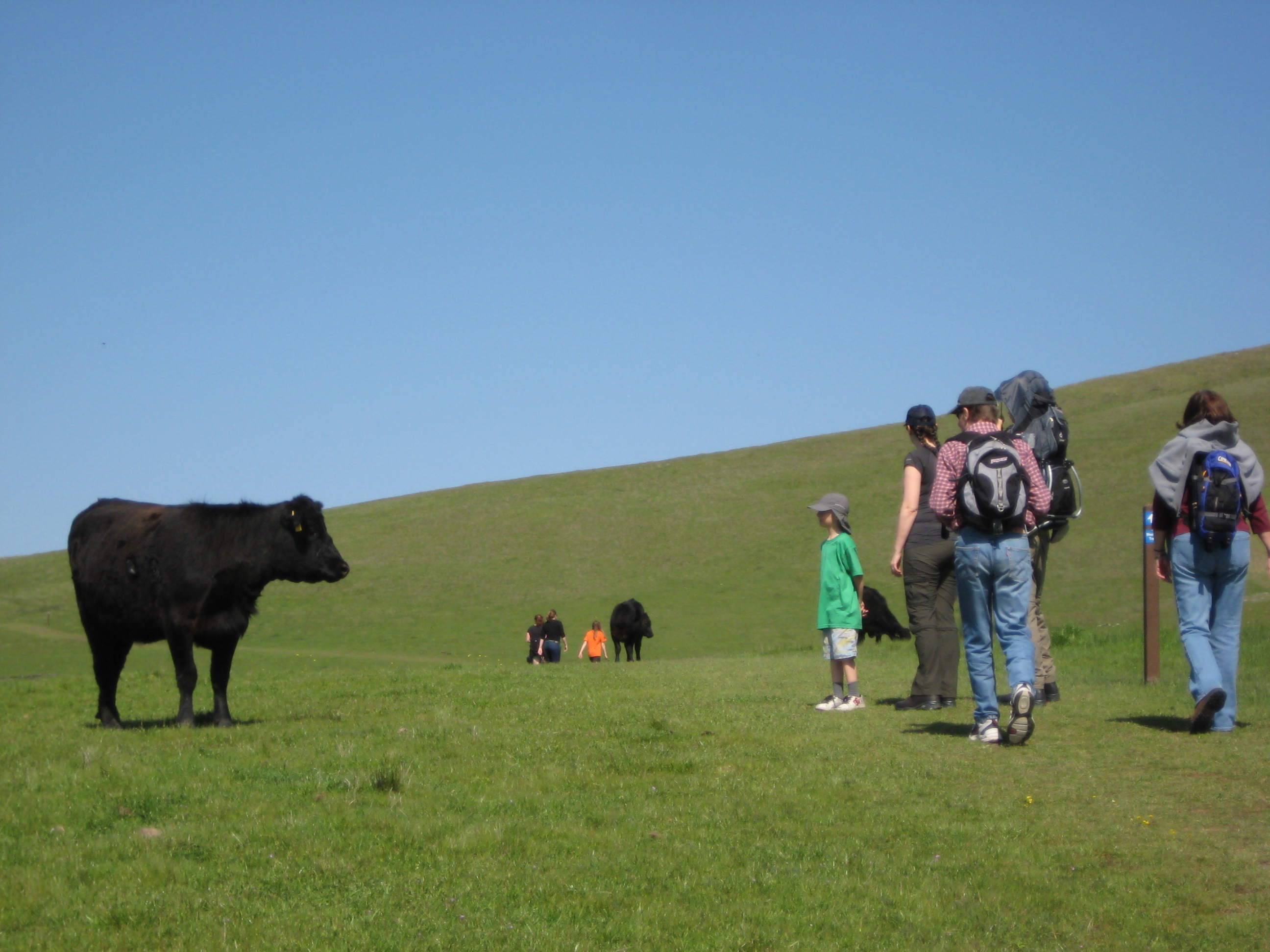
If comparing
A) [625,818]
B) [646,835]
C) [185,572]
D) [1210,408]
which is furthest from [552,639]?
[646,835]

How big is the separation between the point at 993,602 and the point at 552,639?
74.6 feet

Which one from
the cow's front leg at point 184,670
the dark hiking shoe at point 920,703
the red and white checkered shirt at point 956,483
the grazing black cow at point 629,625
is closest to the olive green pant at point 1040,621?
the dark hiking shoe at point 920,703

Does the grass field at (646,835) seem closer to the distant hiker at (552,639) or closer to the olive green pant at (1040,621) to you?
the olive green pant at (1040,621)

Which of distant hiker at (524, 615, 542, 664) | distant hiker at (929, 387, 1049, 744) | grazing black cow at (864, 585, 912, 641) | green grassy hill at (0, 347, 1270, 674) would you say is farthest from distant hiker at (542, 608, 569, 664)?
distant hiker at (929, 387, 1049, 744)

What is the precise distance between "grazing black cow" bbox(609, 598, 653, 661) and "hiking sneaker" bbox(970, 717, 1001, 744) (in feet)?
71.5

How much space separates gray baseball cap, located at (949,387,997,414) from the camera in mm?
8305

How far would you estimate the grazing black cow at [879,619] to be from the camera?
2823 centimetres

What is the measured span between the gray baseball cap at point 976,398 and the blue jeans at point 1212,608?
1.69 m

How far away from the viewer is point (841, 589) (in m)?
10.1

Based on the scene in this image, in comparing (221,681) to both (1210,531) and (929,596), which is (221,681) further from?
(1210,531)

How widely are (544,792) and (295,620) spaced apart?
143 ft

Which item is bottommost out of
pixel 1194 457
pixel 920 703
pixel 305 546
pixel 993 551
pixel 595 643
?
pixel 595 643

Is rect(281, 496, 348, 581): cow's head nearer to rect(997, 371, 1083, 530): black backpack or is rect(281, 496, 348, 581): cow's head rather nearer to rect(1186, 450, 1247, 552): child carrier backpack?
Result: rect(997, 371, 1083, 530): black backpack

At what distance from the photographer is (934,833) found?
5527mm
